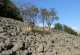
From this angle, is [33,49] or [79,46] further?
[79,46]

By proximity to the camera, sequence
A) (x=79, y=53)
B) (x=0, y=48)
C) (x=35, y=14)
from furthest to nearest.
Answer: (x=35, y=14) → (x=79, y=53) → (x=0, y=48)

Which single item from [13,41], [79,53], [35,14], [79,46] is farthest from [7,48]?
[35,14]

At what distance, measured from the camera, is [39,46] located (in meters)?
11.9

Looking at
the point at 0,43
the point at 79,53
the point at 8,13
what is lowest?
the point at 79,53

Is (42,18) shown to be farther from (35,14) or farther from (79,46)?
(79,46)

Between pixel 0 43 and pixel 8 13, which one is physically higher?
pixel 8 13

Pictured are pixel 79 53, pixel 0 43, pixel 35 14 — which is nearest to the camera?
pixel 0 43

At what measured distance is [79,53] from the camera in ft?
40.4

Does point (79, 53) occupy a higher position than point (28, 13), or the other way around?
point (28, 13)

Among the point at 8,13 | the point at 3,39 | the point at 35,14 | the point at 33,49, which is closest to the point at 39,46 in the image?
the point at 33,49

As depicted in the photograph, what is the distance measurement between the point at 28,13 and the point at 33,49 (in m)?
31.5

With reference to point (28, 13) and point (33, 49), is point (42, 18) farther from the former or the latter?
point (33, 49)

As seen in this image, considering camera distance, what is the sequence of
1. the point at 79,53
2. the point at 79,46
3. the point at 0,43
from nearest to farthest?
the point at 0,43
the point at 79,53
the point at 79,46

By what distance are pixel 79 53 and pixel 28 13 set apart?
1195 inches
